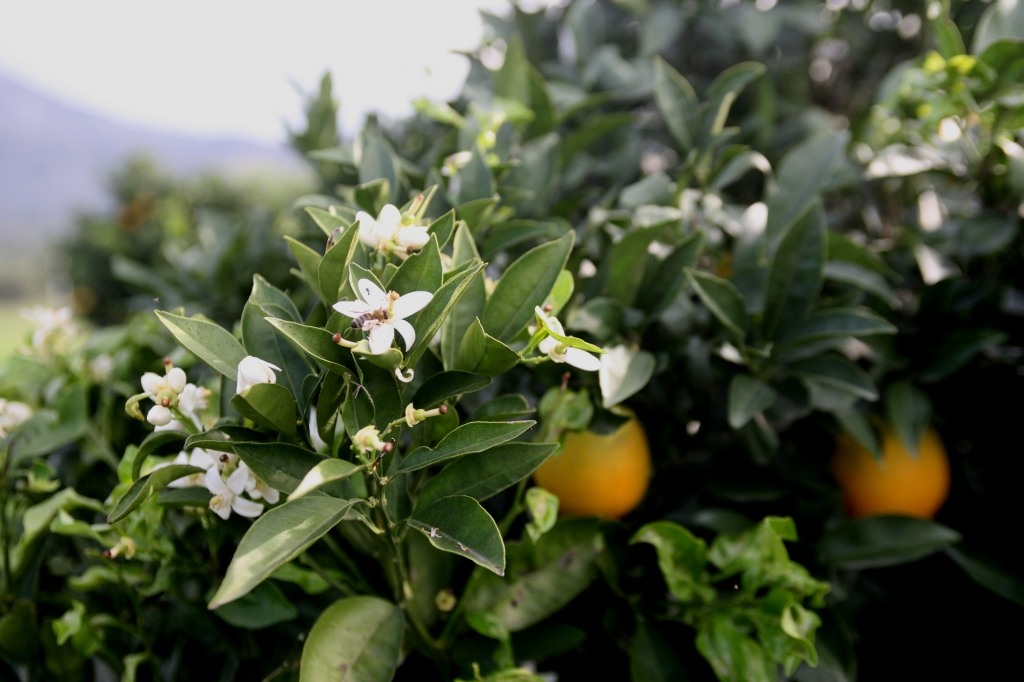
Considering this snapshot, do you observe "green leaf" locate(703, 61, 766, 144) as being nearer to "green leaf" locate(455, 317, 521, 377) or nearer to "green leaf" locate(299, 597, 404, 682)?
"green leaf" locate(455, 317, 521, 377)

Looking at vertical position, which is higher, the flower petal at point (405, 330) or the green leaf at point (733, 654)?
the flower petal at point (405, 330)

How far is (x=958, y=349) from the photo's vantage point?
0.73 metres

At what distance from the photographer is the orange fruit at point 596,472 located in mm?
635

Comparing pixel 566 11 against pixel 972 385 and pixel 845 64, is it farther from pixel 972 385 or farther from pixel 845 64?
pixel 972 385

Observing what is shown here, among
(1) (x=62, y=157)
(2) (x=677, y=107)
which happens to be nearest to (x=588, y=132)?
(2) (x=677, y=107)

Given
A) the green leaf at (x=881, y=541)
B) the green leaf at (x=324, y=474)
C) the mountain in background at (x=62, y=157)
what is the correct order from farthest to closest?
the mountain in background at (x=62, y=157) < the green leaf at (x=881, y=541) < the green leaf at (x=324, y=474)

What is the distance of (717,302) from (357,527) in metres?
0.38

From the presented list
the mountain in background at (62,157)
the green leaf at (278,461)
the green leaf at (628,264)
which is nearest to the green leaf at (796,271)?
the green leaf at (628,264)

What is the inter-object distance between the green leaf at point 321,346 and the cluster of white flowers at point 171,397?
106 millimetres

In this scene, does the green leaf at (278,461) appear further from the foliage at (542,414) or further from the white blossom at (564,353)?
the white blossom at (564,353)

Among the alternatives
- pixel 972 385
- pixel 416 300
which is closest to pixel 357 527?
pixel 416 300

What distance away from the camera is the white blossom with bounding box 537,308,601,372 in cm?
41

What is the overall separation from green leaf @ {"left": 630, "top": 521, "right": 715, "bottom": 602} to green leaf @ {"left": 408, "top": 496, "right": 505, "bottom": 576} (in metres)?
0.25

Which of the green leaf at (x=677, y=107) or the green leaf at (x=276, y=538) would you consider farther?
the green leaf at (x=677, y=107)
